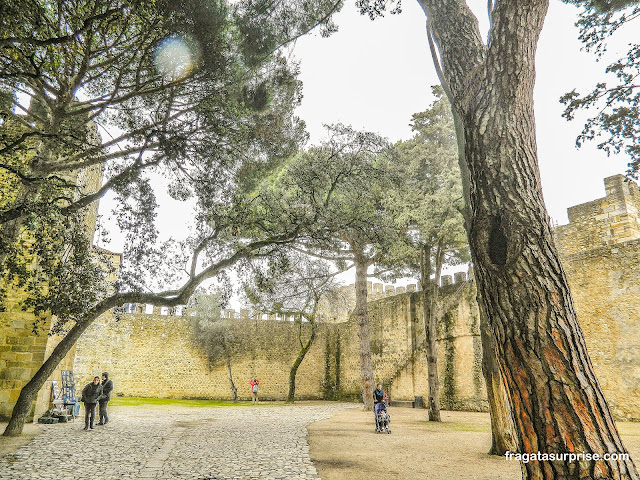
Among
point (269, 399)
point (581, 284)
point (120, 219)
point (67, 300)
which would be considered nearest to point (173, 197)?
point (120, 219)

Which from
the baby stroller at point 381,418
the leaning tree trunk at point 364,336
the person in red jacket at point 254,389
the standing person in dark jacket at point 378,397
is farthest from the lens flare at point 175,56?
the person in red jacket at point 254,389

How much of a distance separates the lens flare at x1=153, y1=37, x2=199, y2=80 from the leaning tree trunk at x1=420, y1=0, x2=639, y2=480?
5.10 meters

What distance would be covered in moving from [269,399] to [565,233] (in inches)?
697

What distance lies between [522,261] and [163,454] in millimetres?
6430

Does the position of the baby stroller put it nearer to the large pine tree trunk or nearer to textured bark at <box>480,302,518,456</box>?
textured bark at <box>480,302,518,456</box>

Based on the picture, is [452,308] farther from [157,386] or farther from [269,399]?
[157,386]

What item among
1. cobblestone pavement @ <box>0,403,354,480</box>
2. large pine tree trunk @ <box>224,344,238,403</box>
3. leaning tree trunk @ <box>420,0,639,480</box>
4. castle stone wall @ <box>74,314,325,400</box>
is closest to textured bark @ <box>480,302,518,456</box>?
cobblestone pavement @ <box>0,403,354,480</box>

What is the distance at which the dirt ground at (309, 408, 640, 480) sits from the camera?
18.4 feet

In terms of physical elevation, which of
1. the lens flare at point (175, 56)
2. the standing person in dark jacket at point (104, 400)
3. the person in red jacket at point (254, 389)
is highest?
the lens flare at point (175, 56)

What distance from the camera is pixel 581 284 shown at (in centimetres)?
1228

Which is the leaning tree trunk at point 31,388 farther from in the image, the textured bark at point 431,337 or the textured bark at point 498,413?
the textured bark at point 431,337

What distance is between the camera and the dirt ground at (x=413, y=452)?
18.4ft

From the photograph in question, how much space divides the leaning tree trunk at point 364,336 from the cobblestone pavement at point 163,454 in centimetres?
622

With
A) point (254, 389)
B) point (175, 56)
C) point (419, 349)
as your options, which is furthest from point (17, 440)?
point (254, 389)
